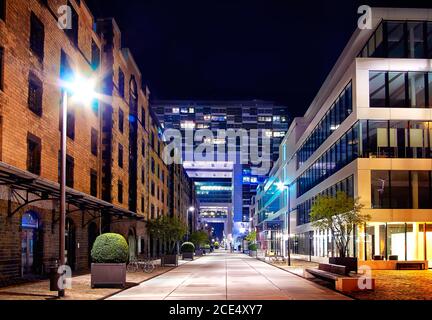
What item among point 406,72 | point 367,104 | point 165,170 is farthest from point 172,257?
point 165,170

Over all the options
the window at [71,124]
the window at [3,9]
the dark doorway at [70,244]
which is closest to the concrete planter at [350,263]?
the dark doorway at [70,244]

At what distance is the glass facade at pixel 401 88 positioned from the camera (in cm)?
4644

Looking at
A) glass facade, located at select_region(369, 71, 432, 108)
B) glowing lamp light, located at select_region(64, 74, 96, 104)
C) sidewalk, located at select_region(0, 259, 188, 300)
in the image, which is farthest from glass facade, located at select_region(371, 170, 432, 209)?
sidewalk, located at select_region(0, 259, 188, 300)

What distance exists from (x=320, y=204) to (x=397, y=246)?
973 centimetres

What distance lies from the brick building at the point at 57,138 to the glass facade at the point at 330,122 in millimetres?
18650

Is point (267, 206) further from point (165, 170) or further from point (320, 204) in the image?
point (320, 204)

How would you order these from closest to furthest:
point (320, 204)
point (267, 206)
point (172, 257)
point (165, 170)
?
1. point (320, 204)
2. point (172, 257)
3. point (165, 170)
4. point (267, 206)

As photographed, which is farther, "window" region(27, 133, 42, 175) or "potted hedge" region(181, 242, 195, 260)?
"potted hedge" region(181, 242, 195, 260)

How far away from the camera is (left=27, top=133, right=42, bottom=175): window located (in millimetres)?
30337

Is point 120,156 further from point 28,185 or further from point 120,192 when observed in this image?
point 28,185

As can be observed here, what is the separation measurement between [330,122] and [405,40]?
12018 millimetres

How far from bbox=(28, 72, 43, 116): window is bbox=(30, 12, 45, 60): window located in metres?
1.37

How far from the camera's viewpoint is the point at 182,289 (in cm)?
2539

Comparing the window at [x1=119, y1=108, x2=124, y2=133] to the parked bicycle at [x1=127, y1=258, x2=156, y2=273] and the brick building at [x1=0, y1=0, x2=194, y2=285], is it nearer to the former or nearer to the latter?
the brick building at [x1=0, y1=0, x2=194, y2=285]
